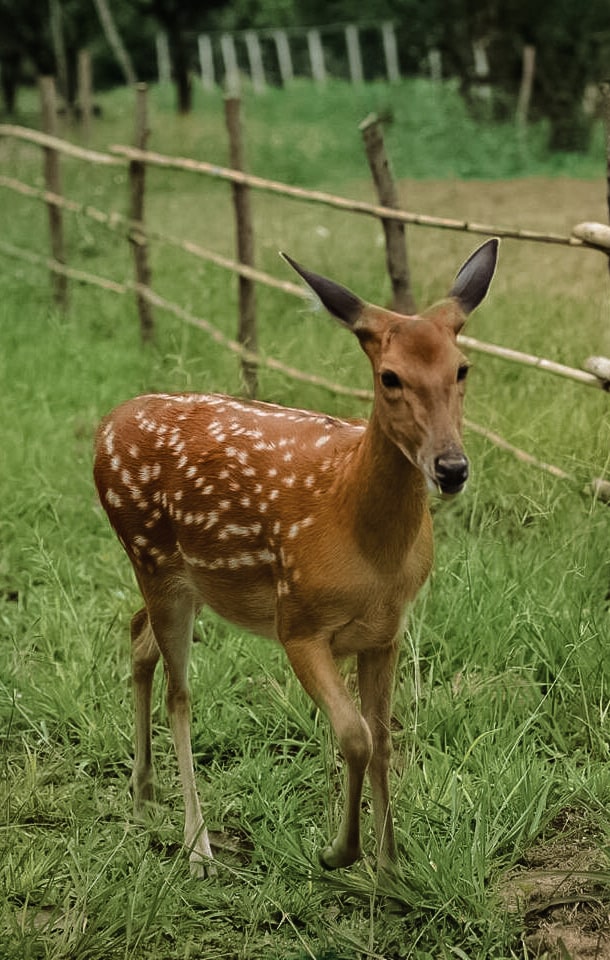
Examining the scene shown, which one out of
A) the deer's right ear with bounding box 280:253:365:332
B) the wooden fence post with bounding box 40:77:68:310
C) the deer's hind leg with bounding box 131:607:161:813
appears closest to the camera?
the deer's right ear with bounding box 280:253:365:332

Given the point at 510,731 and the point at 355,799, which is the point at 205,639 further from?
the point at 355,799

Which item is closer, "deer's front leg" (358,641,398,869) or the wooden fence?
"deer's front leg" (358,641,398,869)

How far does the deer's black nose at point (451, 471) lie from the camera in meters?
2.36

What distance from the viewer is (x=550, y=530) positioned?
4.45 m

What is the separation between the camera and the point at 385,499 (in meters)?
2.69

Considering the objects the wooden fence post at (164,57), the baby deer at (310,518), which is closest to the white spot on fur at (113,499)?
the baby deer at (310,518)

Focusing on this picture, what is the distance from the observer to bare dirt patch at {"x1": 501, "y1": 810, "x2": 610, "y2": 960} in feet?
8.93

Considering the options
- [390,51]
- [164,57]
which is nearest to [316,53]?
[390,51]

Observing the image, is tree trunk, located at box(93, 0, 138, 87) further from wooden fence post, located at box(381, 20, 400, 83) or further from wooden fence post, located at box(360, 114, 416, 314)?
wooden fence post, located at box(360, 114, 416, 314)

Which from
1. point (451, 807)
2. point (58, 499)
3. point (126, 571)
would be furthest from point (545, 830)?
point (58, 499)

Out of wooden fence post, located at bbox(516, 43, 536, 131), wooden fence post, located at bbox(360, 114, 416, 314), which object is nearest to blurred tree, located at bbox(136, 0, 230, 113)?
wooden fence post, located at bbox(516, 43, 536, 131)

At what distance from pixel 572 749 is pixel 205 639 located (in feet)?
4.16

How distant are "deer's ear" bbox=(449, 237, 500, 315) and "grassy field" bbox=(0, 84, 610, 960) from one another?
47.1 inches

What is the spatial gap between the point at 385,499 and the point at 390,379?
282 millimetres
